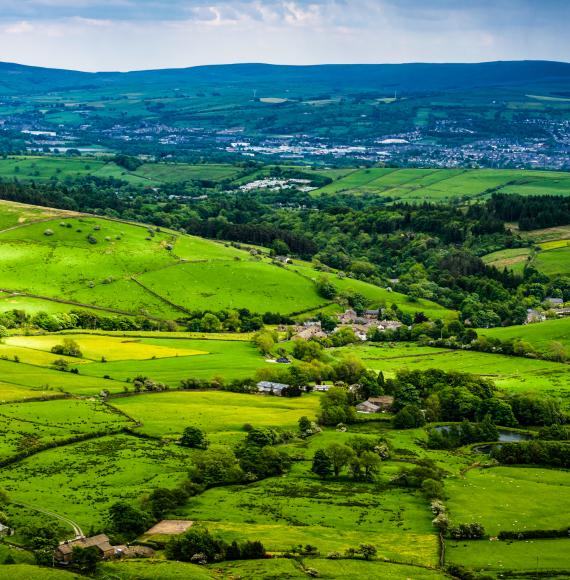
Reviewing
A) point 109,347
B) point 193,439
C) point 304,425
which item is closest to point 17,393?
point 193,439

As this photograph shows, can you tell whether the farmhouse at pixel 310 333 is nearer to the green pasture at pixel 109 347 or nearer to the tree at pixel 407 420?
the green pasture at pixel 109 347

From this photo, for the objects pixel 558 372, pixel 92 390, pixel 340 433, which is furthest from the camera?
pixel 558 372

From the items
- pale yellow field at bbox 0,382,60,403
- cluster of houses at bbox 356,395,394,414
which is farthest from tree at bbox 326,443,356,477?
pale yellow field at bbox 0,382,60,403

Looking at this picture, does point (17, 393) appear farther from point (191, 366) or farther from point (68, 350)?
point (191, 366)

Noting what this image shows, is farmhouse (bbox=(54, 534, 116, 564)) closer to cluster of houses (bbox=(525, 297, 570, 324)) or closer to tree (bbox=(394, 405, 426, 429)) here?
tree (bbox=(394, 405, 426, 429))

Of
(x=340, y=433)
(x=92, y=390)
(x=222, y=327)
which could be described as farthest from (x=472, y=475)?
(x=222, y=327)

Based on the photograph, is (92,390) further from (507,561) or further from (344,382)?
(507,561)

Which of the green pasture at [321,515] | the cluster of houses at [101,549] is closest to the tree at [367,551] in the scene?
the green pasture at [321,515]
